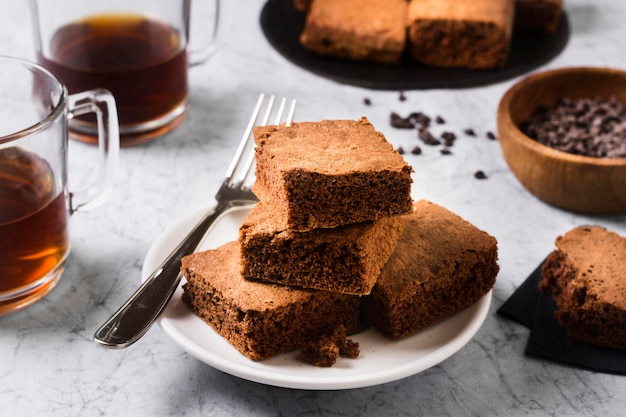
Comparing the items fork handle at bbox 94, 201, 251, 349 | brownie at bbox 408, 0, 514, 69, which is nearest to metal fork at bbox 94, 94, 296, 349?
fork handle at bbox 94, 201, 251, 349

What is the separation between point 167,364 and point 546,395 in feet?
2.51

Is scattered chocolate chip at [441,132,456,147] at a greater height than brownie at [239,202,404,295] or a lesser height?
lesser

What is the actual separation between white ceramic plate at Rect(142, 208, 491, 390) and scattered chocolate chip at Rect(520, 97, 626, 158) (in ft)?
2.55

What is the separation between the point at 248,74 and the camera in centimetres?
293

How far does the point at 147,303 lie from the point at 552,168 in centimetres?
112

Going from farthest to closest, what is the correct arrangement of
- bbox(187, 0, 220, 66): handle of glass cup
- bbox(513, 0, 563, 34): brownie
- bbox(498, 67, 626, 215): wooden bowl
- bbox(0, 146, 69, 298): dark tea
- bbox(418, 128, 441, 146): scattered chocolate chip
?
bbox(513, 0, 563, 34): brownie < bbox(187, 0, 220, 66): handle of glass cup < bbox(418, 128, 441, 146): scattered chocolate chip < bbox(498, 67, 626, 215): wooden bowl < bbox(0, 146, 69, 298): dark tea

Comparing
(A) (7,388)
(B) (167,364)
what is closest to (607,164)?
(B) (167,364)

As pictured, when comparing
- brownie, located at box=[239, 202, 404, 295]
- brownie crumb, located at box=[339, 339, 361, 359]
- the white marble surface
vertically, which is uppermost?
brownie, located at box=[239, 202, 404, 295]

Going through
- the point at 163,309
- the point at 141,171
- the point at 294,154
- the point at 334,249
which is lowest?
the point at 141,171

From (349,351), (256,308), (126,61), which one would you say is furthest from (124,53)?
(349,351)

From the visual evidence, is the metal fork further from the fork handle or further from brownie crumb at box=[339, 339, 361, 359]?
brownie crumb at box=[339, 339, 361, 359]

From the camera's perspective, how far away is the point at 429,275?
1.73m

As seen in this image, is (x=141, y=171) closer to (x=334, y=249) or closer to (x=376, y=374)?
(x=334, y=249)

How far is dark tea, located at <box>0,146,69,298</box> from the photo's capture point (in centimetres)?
175
